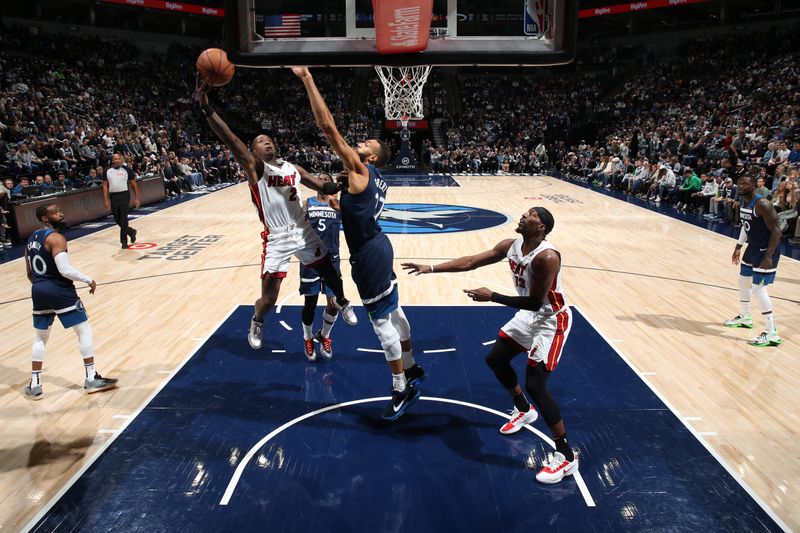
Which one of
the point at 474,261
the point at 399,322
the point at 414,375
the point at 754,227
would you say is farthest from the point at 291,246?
the point at 754,227

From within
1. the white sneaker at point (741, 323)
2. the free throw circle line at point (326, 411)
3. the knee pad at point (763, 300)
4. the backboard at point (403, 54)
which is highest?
the backboard at point (403, 54)

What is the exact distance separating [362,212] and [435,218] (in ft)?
32.4

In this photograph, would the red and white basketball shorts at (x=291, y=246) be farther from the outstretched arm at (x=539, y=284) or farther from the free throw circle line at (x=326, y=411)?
the outstretched arm at (x=539, y=284)

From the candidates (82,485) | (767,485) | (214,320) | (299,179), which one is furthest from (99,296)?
(767,485)

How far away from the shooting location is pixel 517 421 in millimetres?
4383

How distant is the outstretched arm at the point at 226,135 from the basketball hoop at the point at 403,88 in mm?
6581

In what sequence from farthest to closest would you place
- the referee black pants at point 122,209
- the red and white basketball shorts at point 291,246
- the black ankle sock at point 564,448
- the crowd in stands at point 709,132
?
the crowd in stands at point 709,132, the referee black pants at point 122,209, the red and white basketball shorts at point 291,246, the black ankle sock at point 564,448

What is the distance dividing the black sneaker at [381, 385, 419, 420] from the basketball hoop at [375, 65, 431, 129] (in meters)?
7.94

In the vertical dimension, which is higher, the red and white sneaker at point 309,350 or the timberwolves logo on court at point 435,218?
the timberwolves logo on court at point 435,218

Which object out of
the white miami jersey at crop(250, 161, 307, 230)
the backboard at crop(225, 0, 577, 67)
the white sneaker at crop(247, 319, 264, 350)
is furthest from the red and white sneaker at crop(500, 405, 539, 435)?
the backboard at crop(225, 0, 577, 67)

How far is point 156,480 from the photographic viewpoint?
3.81m

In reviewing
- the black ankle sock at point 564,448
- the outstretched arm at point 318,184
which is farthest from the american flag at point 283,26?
the black ankle sock at point 564,448

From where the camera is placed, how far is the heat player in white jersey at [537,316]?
367 centimetres

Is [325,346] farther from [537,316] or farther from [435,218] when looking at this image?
[435,218]
